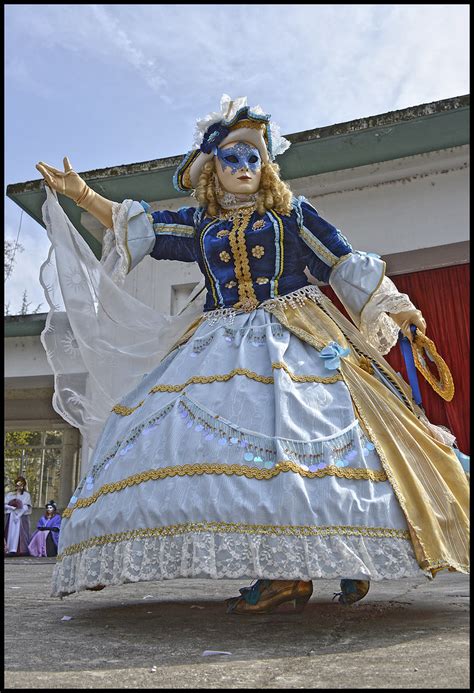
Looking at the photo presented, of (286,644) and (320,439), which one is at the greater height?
(320,439)

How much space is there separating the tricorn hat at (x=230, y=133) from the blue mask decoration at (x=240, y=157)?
34 millimetres

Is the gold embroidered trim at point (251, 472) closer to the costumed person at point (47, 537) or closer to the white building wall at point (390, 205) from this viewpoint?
the white building wall at point (390, 205)

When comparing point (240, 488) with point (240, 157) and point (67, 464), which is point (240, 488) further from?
point (67, 464)

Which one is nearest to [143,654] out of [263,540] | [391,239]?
[263,540]

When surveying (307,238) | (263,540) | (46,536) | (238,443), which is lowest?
(46,536)

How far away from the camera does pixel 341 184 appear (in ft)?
22.4

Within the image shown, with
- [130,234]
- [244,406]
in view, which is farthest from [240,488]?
[130,234]

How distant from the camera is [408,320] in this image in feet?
9.41

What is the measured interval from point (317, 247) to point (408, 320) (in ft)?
1.64

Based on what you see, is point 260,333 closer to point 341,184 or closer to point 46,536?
point 341,184

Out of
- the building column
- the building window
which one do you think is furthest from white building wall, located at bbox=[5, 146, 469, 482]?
the building window

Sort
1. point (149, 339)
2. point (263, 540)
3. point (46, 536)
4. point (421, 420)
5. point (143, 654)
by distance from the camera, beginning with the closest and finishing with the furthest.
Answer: point (143, 654) → point (263, 540) → point (421, 420) → point (149, 339) → point (46, 536)

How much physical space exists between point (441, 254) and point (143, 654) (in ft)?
18.0

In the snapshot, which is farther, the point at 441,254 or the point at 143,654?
the point at 441,254
